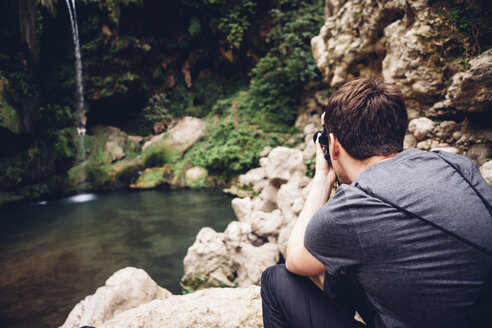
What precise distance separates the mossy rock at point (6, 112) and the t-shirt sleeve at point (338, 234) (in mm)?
10575

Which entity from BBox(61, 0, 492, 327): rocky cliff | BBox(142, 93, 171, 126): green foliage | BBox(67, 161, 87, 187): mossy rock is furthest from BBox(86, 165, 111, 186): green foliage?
BBox(61, 0, 492, 327): rocky cliff

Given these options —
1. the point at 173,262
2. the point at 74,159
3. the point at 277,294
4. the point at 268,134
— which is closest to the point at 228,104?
the point at 268,134

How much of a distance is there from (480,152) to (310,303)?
262 cm

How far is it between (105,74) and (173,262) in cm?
1220

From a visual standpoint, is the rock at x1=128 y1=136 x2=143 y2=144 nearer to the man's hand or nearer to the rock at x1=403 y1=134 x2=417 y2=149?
the rock at x1=403 y1=134 x2=417 y2=149

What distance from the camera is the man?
702 millimetres

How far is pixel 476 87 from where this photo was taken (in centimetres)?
240

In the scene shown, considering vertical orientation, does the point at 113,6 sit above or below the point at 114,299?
above

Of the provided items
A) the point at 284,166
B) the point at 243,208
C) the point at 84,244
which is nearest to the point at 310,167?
the point at 284,166

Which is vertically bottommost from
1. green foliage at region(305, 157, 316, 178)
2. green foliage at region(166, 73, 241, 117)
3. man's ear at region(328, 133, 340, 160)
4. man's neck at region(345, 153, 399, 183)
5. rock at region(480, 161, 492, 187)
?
green foliage at region(305, 157, 316, 178)

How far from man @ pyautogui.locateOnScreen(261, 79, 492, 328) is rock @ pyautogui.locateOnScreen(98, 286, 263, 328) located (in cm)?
74

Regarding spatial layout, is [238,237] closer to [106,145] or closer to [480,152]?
[480,152]

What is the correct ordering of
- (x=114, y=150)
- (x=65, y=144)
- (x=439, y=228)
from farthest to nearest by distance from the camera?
(x=114, y=150), (x=65, y=144), (x=439, y=228)

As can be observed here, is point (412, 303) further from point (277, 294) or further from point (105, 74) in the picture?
point (105, 74)
